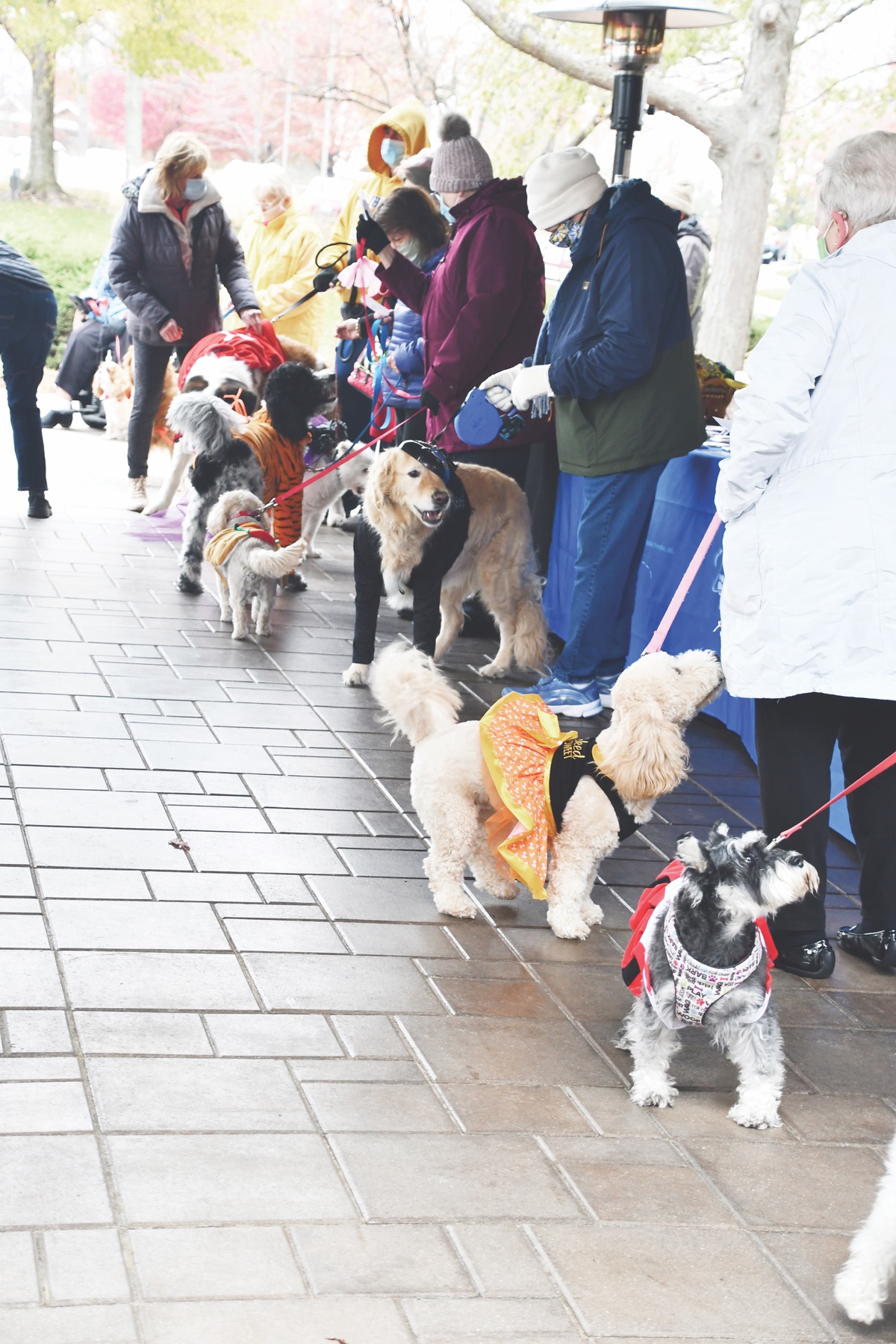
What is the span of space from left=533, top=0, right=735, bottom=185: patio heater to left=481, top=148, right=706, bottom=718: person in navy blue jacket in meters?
1.85

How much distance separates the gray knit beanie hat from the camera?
18.7 ft

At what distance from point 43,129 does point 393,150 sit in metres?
17.8

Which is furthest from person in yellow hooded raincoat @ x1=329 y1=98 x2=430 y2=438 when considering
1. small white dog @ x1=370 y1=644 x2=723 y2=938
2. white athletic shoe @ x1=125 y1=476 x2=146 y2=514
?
small white dog @ x1=370 y1=644 x2=723 y2=938

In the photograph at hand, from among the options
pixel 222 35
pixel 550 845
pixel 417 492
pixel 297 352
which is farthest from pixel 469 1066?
pixel 222 35

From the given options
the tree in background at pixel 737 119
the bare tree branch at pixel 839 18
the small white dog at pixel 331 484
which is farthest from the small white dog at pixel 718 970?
the bare tree branch at pixel 839 18

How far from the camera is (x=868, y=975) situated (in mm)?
3623

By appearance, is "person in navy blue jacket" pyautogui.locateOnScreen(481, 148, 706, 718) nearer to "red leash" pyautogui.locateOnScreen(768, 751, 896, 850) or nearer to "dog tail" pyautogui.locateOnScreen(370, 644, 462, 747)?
"dog tail" pyautogui.locateOnScreen(370, 644, 462, 747)

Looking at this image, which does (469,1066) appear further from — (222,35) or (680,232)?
(222,35)

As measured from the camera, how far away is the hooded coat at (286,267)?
8680 millimetres

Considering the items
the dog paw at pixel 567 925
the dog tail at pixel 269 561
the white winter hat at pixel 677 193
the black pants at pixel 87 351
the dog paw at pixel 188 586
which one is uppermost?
the white winter hat at pixel 677 193

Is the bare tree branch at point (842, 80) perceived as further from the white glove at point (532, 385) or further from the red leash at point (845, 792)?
the red leash at point (845, 792)

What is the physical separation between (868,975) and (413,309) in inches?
154

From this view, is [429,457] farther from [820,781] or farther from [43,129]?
[43,129]

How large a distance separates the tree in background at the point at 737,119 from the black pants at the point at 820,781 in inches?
362
